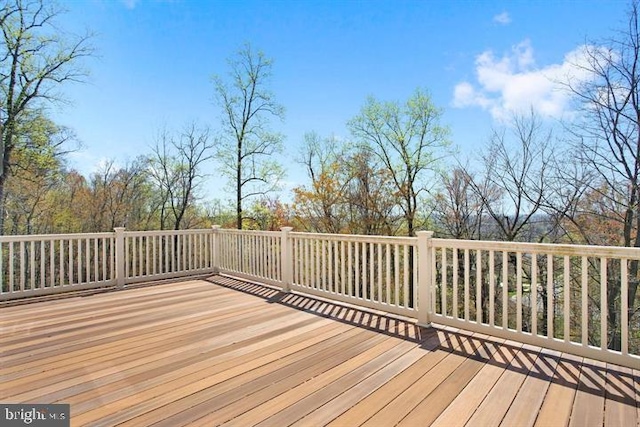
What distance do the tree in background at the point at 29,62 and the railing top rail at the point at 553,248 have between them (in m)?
11.0

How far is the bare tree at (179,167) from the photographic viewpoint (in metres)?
12.5

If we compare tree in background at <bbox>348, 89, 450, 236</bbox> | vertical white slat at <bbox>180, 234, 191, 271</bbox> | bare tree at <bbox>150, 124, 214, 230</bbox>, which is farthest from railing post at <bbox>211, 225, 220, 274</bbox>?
tree in background at <bbox>348, 89, 450, 236</bbox>

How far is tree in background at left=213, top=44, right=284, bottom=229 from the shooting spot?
434 inches

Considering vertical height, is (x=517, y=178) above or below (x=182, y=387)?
above

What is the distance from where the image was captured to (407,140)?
1210cm

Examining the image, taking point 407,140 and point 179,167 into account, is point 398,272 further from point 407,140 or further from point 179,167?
point 179,167

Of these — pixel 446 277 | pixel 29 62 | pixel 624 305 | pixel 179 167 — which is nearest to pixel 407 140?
pixel 179 167

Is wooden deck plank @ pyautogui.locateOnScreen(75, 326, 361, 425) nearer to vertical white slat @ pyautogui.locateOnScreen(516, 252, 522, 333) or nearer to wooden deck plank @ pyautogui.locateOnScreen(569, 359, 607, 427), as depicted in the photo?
wooden deck plank @ pyautogui.locateOnScreen(569, 359, 607, 427)

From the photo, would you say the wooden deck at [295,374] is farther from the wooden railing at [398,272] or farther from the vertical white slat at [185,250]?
the vertical white slat at [185,250]

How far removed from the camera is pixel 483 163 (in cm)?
1034

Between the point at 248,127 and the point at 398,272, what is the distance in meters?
9.38

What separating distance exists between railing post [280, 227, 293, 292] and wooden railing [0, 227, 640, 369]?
0.05 feet

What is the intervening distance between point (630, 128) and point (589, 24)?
8.46 feet

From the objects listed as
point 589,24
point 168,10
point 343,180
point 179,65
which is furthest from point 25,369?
point 343,180
